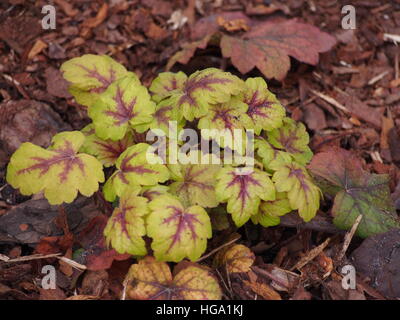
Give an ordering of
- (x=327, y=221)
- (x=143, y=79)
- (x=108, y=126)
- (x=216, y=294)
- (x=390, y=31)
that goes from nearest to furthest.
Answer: (x=216, y=294) < (x=108, y=126) < (x=327, y=221) < (x=143, y=79) < (x=390, y=31)

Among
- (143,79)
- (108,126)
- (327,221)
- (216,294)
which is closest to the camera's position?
(216,294)

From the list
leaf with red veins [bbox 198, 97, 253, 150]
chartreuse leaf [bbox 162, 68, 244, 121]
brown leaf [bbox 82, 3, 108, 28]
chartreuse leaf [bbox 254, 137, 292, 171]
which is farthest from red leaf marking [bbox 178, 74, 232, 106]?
brown leaf [bbox 82, 3, 108, 28]

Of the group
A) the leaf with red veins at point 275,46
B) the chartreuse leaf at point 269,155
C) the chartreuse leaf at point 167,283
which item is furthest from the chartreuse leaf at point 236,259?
the leaf with red veins at point 275,46

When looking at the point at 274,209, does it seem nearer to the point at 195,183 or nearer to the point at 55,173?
the point at 195,183

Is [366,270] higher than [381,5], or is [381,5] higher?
[381,5]

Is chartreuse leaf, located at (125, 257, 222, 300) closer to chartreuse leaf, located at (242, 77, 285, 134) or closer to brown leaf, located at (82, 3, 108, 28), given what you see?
chartreuse leaf, located at (242, 77, 285, 134)
